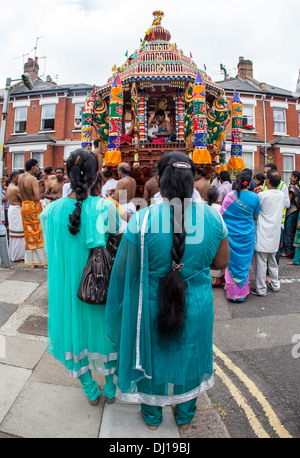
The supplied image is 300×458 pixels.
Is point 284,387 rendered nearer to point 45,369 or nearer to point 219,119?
point 45,369

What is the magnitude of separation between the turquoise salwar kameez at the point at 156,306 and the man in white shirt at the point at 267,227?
3128 millimetres

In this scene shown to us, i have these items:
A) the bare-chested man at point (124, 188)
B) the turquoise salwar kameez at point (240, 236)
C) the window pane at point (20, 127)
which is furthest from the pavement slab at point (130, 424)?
the window pane at point (20, 127)

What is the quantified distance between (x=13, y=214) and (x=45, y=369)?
458 centimetres

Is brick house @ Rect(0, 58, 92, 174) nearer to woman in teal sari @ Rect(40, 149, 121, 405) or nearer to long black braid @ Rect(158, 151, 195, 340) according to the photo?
woman in teal sari @ Rect(40, 149, 121, 405)

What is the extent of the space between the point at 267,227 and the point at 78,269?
3.62 metres

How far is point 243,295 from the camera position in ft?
15.1

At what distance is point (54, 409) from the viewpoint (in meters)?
2.29

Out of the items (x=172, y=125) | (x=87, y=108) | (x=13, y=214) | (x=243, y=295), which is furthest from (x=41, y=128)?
(x=243, y=295)

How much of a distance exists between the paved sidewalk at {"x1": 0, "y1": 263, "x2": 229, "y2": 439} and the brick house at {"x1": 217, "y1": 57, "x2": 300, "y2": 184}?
17.0 meters

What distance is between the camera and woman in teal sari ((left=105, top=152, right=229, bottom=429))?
1.85m

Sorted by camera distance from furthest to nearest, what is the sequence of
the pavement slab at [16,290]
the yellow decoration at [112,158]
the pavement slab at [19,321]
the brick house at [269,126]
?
the brick house at [269,126] < the yellow decoration at [112,158] < the pavement slab at [16,290] < the pavement slab at [19,321]

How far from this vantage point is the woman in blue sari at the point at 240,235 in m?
4.52

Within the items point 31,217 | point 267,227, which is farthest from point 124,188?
point 267,227

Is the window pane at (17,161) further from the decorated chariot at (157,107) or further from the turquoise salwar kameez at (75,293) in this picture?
the turquoise salwar kameez at (75,293)
